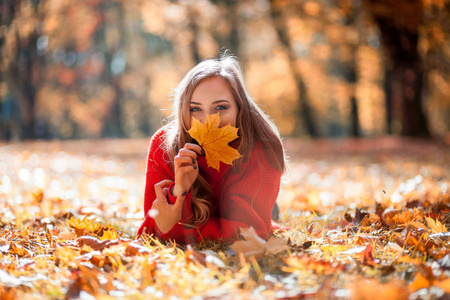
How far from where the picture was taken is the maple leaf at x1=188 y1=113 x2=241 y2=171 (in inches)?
73.5

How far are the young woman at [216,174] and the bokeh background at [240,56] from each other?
11.2ft

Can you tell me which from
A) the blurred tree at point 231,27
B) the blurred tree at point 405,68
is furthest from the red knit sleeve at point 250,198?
the blurred tree at point 231,27

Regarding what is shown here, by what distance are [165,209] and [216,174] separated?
1.34 feet

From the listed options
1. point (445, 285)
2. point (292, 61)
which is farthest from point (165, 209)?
point (292, 61)

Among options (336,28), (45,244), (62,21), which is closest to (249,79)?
(336,28)

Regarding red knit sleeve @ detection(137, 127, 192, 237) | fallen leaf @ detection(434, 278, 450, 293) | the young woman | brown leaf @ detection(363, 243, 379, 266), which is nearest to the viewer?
fallen leaf @ detection(434, 278, 450, 293)

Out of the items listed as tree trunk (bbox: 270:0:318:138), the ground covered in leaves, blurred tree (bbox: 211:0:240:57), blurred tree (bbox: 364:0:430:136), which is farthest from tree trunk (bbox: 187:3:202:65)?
the ground covered in leaves

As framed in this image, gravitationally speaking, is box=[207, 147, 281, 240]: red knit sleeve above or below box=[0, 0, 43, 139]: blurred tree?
below

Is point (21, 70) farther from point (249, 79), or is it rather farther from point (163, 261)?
point (163, 261)

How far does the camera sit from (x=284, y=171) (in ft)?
7.86

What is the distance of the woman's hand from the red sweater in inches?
4.5

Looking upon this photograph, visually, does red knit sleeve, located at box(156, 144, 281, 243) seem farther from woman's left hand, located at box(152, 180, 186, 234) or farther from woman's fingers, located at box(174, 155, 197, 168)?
woman's fingers, located at box(174, 155, 197, 168)

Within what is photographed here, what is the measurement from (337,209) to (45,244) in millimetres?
2211

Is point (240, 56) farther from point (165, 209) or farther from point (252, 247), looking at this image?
point (252, 247)
